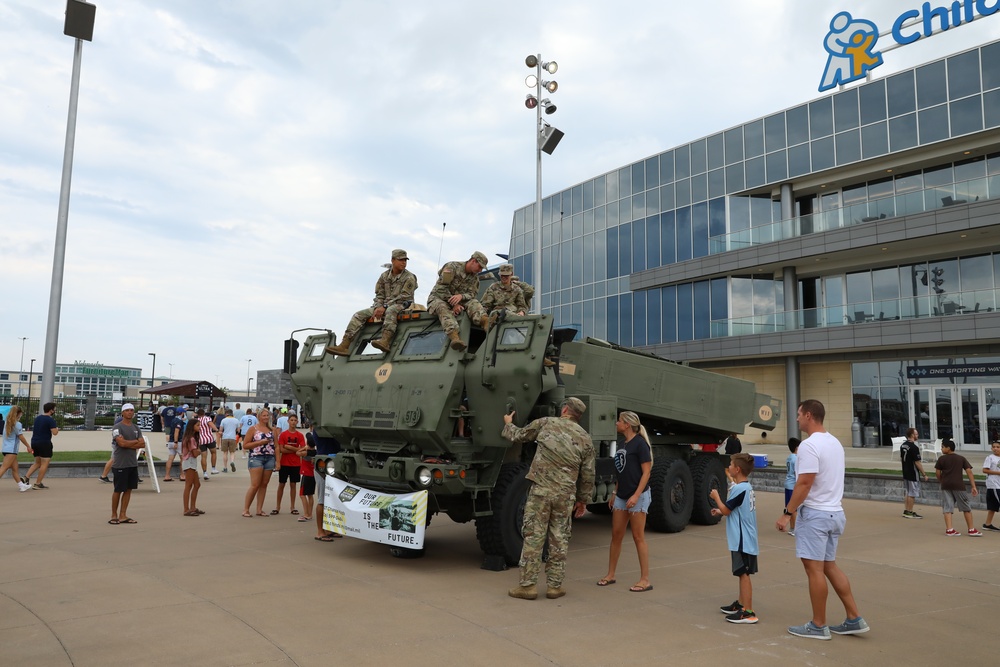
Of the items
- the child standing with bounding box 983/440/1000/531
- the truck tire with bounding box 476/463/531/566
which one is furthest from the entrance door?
the truck tire with bounding box 476/463/531/566

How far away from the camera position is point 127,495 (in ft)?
33.3

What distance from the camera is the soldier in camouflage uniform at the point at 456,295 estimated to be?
7973 millimetres

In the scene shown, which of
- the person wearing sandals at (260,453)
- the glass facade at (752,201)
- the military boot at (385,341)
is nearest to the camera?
the military boot at (385,341)

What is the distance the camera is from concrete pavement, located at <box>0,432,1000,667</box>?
4.89 m

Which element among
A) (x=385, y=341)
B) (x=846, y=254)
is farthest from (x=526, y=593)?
(x=846, y=254)

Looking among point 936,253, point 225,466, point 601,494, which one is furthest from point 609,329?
point 601,494

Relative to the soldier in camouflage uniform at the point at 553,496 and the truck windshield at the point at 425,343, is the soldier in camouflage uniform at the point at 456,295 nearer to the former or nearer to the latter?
the truck windshield at the point at 425,343

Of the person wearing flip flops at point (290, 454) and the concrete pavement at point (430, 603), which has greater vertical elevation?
the person wearing flip flops at point (290, 454)

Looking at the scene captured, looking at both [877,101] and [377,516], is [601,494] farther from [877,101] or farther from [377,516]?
[877,101]

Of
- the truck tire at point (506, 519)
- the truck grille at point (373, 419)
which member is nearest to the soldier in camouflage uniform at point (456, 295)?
the truck grille at point (373, 419)

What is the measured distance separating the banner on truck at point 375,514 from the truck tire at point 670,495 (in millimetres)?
3849

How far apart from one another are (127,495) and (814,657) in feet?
28.7

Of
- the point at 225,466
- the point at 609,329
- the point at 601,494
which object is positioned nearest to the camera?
the point at 601,494

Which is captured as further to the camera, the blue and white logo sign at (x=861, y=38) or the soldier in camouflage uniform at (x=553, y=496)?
the blue and white logo sign at (x=861, y=38)
